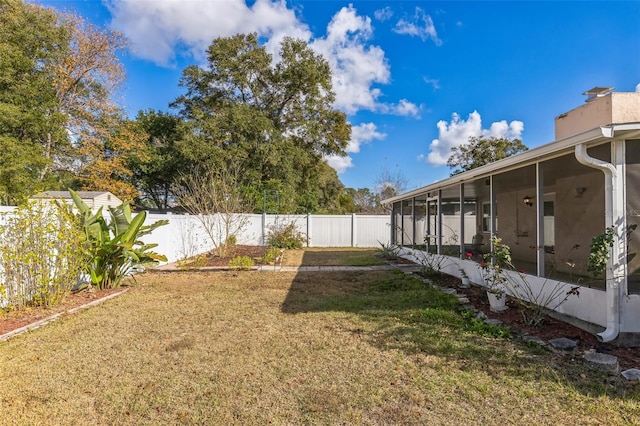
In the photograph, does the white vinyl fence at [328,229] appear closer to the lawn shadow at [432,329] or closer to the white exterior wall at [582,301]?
the lawn shadow at [432,329]

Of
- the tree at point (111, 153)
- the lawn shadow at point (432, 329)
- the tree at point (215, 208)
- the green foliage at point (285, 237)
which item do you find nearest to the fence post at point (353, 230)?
the green foliage at point (285, 237)

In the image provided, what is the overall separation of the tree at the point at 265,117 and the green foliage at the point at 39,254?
1299cm

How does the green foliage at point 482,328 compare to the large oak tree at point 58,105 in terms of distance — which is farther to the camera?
the large oak tree at point 58,105

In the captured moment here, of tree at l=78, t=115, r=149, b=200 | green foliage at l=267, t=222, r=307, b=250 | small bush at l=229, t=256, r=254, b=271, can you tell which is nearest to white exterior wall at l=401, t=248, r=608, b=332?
small bush at l=229, t=256, r=254, b=271

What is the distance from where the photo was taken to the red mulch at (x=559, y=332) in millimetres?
3678

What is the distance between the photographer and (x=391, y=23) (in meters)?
13.0

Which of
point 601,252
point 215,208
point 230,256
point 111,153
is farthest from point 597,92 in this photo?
point 111,153

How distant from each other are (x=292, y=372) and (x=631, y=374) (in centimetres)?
313

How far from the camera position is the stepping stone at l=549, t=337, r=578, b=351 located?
3.87 m

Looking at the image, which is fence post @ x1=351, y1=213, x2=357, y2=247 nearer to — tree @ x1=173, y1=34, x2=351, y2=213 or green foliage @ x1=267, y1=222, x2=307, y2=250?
green foliage @ x1=267, y1=222, x2=307, y2=250

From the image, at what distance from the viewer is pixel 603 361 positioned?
3441mm

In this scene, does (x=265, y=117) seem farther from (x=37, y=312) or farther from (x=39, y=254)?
(x=37, y=312)

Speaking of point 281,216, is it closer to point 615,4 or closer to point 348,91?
point 348,91

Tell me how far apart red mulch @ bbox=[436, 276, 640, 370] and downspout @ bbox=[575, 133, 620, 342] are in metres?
0.15
